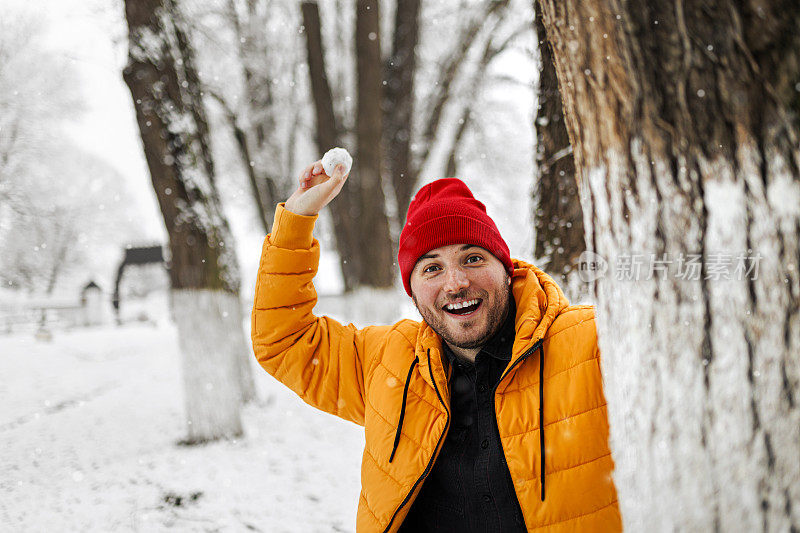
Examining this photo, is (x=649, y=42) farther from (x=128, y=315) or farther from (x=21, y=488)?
(x=128, y=315)

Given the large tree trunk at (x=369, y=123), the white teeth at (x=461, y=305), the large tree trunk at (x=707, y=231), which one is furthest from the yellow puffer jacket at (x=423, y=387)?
the large tree trunk at (x=369, y=123)

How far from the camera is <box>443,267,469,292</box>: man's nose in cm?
193

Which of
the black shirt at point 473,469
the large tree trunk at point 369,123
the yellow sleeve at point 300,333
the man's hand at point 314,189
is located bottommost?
the black shirt at point 473,469

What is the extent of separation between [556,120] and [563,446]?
2.09 m

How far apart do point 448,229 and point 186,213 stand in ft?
11.4

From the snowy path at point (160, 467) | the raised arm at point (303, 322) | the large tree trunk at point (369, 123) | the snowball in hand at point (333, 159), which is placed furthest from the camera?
the large tree trunk at point (369, 123)

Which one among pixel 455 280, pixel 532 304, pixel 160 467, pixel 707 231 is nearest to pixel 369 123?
pixel 160 467

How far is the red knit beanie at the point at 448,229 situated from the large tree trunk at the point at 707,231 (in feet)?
2.98

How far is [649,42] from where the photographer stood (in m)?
0.97

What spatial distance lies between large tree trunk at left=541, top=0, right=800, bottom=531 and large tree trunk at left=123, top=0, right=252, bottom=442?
432 cm

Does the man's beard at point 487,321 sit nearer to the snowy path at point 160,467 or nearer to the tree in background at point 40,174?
the snowy path at point 160,467

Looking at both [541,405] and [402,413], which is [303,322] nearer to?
[402,413]

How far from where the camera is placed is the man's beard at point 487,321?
1.93 m

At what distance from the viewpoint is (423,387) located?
1.92 metres
